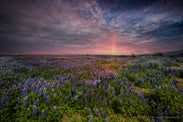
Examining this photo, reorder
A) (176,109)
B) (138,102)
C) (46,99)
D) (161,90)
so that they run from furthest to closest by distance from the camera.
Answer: (161,90) < (138,102) < (176,109) < (46,99)

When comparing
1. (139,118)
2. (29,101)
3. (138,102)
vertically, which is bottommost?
(139,118)

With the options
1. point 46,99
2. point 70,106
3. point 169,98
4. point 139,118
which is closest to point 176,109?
point 169,98

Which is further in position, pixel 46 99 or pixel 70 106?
pixel 70 106

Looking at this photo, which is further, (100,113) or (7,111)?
(100,113)

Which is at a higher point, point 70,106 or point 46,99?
point 46,99

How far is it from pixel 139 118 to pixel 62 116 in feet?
8.38

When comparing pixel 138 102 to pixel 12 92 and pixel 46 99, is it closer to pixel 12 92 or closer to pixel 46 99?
pixel 46 99

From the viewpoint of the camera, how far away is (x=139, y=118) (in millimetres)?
3828

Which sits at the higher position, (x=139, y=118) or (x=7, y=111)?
(x=7, y=111)

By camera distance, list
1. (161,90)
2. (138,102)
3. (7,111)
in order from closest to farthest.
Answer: (7,111) < (138,102) < (161,90)

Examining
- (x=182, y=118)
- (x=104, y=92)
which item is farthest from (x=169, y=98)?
(x=104, y=92)

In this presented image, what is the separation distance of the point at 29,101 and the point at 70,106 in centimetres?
138

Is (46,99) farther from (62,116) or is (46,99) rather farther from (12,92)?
(12,92)

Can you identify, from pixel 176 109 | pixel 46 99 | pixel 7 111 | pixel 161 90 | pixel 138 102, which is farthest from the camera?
pixel 161 90
